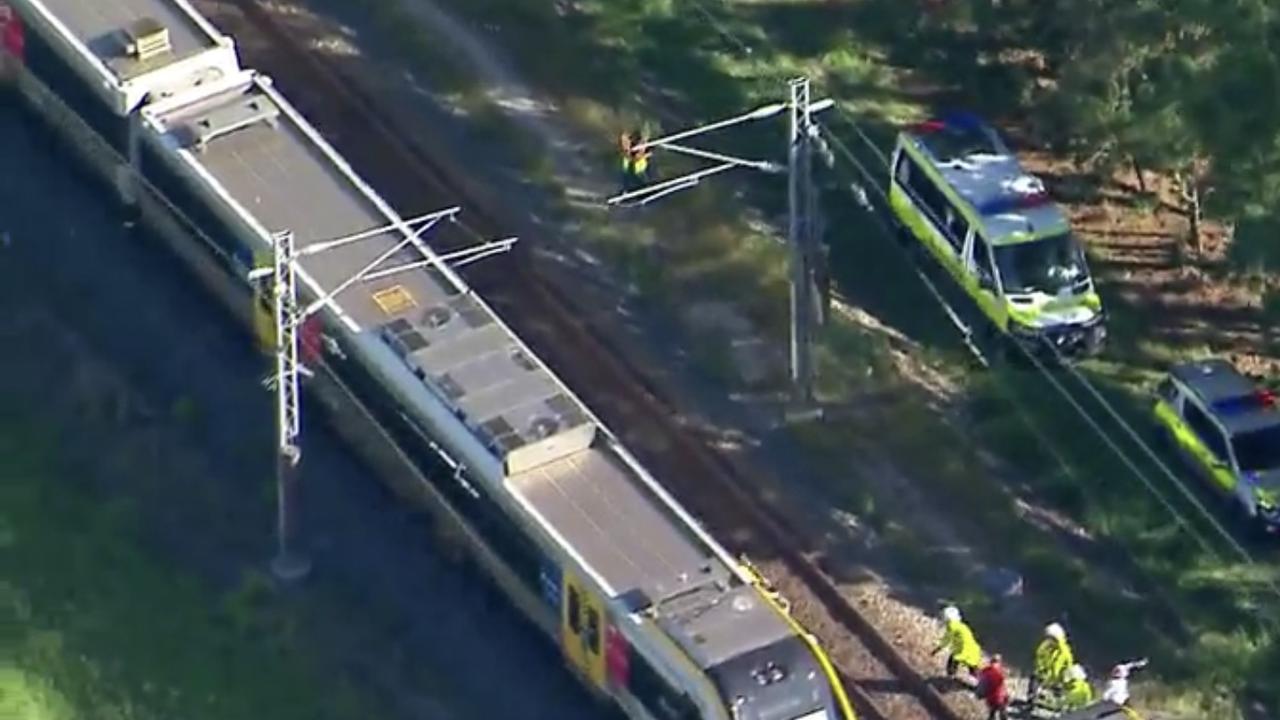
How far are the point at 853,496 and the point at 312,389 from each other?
811cm

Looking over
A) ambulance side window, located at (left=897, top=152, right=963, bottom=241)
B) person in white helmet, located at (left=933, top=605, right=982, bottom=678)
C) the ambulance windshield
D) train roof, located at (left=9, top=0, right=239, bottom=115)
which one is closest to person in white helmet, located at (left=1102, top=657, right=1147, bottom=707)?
person in white helmet, located at (left=933, top=605, right=982, bottom=678)

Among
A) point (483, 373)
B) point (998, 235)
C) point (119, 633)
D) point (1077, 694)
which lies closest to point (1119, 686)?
point (1077, 694)

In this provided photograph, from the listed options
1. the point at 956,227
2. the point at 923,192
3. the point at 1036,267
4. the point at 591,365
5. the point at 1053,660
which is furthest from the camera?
the point at 923,192

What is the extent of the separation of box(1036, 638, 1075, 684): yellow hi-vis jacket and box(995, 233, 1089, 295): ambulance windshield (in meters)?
8.39

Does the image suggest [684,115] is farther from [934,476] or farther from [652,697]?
[652,697]

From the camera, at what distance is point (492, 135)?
188 feet

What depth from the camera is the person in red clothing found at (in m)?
46.3

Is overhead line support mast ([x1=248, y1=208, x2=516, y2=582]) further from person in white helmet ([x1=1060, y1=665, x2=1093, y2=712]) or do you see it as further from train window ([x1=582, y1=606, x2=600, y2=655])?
person in white helmet ([x1=1060, y1=665, x2=1093, y2=712])

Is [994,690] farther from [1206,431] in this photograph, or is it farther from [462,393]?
[462,393]

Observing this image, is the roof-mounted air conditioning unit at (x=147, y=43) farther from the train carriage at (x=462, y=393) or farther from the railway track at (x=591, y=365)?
the railway track at (x=591, y=365)

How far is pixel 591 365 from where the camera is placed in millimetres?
52719

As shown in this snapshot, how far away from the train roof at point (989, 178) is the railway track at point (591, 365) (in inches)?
235

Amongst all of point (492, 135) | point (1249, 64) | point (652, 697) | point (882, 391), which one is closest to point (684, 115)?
point (492, 135)

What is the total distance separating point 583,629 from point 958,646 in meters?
5.22
